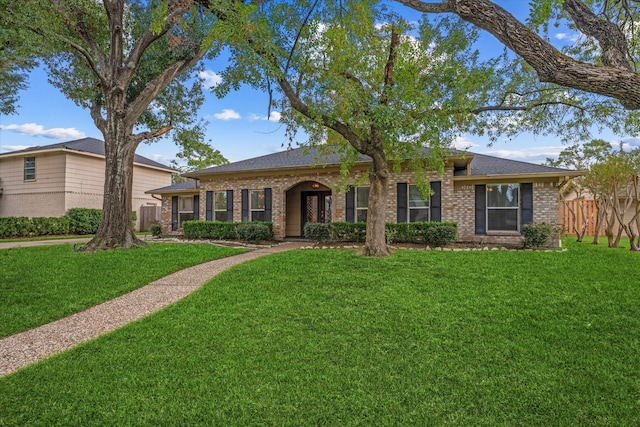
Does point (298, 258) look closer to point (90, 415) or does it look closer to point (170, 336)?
point (170, 336)

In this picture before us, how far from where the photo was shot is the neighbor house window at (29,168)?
19.3m

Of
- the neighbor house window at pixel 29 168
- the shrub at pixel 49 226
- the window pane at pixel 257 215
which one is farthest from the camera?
the neighbor house window at pixel 29 168

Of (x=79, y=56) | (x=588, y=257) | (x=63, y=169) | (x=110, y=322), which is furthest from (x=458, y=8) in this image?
(x=63, y=169)

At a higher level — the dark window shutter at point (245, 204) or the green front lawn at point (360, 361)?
the dark window shutter at point (245, 204)

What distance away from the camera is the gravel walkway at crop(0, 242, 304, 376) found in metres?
3.97

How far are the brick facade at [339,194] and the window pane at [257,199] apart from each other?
217mm

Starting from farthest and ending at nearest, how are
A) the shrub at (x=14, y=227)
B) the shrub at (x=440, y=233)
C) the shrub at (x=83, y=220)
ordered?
1. the shrub at (x=83, y=220)
2. the shrub at (x=14, y=227)
3. the shrub at (x=440, y=233)

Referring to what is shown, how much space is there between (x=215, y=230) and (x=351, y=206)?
598 cm

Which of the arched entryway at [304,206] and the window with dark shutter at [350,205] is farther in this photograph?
the arched entryway at [304,206]

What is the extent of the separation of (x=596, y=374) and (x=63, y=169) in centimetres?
2256

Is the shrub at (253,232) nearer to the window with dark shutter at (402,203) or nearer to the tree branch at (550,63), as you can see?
the window with dark shutter at (402,203)

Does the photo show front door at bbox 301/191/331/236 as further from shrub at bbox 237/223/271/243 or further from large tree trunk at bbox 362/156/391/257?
large tree trunk at bbox 362/156/391/257

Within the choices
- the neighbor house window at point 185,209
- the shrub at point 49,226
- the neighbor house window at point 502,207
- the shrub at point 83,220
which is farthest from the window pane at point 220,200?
the neighbor house window at point 502,207

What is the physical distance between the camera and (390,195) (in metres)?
13.1
